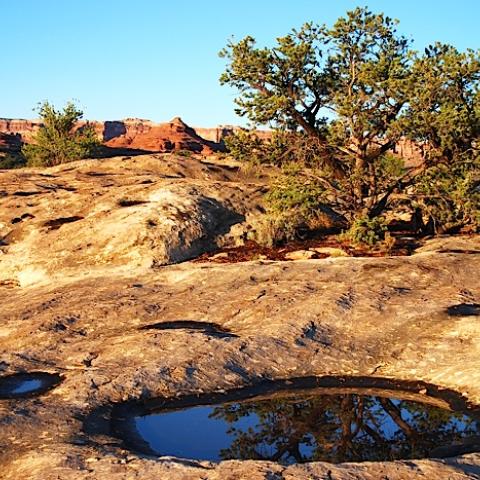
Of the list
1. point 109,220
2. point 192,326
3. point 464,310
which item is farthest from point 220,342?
point 109,220

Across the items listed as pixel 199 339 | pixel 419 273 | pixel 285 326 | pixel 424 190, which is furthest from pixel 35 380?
pixel 424 190

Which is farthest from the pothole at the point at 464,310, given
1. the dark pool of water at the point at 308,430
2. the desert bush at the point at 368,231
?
the desert bush at the point at 368,231

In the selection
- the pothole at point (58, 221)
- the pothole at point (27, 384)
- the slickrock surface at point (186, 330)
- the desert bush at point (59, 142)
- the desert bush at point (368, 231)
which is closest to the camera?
the slickrock surface at point (186, 330)

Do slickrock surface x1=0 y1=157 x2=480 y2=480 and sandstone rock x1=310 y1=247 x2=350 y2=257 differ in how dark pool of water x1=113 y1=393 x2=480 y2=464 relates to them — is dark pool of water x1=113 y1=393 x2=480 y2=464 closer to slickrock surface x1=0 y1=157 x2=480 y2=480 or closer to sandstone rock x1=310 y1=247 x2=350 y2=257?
slickrock surface x1=0 y1=157 x2=480 y2=480

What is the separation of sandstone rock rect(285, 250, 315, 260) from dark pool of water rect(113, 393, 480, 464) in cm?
956

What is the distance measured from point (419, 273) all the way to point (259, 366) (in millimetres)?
6333

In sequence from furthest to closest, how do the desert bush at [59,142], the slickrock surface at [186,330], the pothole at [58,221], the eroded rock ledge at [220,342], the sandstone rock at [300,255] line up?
the desert bush at [59,142]
the pothole at [58,221]
the sandstone rock at [300,255]
the slickrock surface at [186,330]
the eroded rock ledge at [220,342]

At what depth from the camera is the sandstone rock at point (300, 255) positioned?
2134cm

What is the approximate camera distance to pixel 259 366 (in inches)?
516

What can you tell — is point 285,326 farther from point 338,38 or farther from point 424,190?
point 338,38

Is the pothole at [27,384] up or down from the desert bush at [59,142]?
down

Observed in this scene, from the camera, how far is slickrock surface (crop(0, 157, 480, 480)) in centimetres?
888

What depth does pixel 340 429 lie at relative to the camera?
10.9 metres

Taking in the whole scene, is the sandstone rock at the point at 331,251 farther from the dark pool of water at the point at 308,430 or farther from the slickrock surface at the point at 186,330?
the dark pool of water at the point at 308,430
